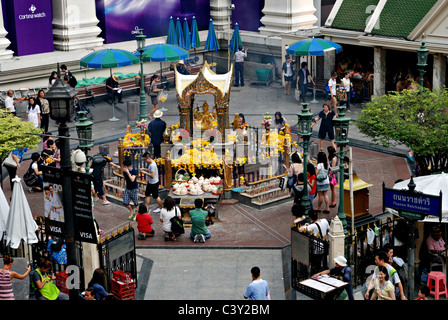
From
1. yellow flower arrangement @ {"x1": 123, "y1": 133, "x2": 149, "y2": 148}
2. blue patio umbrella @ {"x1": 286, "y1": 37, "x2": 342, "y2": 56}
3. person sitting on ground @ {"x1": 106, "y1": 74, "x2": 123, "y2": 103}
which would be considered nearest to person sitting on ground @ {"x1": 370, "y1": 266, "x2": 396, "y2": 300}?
yellow flower arrangement @ {"x1": 123, "y1": 133, "x2": 149, "y2": 148}

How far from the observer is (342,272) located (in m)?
15.6

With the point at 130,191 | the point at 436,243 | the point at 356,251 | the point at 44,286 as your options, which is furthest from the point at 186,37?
the point at 44,286

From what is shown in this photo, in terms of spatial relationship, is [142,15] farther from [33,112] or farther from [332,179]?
[332,179]

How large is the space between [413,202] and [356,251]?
91.9 inches

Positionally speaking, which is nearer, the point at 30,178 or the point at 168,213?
the point at 168,213

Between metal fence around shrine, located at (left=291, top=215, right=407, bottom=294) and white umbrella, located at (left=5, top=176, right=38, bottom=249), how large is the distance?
205 inches

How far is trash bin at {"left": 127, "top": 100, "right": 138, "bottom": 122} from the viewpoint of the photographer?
29422mm

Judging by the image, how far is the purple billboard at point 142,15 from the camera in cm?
3494

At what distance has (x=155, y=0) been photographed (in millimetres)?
36406

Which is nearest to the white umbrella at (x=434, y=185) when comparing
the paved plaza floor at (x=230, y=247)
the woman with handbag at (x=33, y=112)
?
the paved plaza floor at (x=230, y=247)

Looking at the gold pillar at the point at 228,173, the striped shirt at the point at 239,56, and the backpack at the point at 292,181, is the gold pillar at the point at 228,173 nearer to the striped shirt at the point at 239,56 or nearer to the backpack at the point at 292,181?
the backpack at the point at 292,181

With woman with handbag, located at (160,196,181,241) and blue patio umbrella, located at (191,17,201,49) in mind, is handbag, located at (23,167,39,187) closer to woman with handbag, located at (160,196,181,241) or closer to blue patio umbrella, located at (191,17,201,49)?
woman with handbag, located at (160,196,181,241)

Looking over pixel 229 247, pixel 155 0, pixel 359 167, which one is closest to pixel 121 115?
pixel 155 0

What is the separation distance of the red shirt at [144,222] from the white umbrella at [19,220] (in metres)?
3.14
